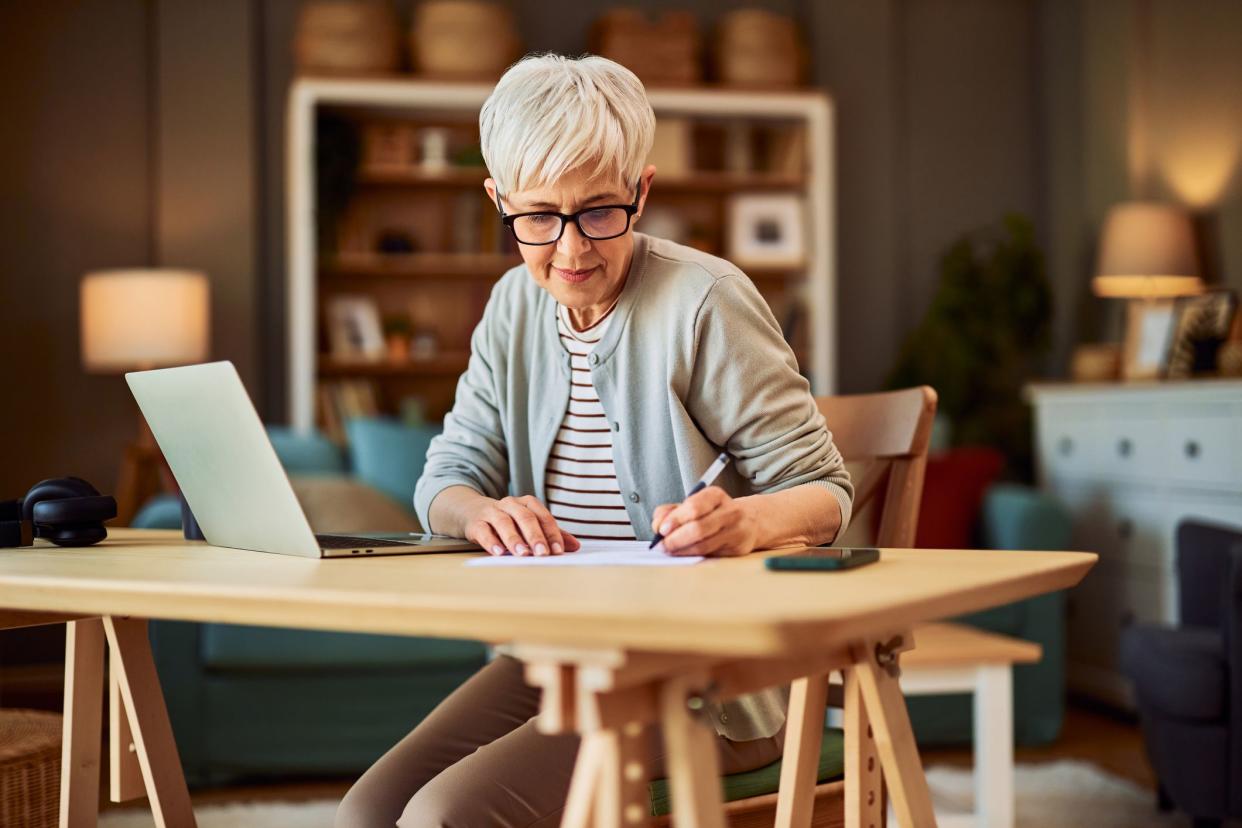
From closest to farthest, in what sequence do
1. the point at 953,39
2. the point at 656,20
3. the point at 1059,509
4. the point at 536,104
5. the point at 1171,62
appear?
the point at 536,104 < the point at 1059,509 < the point at 1171,62 < the point at 656,20 < the point at 953,39

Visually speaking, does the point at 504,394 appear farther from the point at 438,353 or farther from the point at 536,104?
the point at 438,353

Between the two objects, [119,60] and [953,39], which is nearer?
[119,60]

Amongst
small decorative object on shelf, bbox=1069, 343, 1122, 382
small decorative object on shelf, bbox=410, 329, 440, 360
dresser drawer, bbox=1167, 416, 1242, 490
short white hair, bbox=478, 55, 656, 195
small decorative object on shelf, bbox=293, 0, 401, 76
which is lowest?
dresser drawer, bbox=1167, 416, 1242, 490

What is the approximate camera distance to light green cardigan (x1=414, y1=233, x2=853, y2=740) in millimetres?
1398

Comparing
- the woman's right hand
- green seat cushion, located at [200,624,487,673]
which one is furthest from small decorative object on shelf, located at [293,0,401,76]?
the woman's right hand

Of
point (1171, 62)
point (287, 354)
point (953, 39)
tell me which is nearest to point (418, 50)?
point (287, 354)

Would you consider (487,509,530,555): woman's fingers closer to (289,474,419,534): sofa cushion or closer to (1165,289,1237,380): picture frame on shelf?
(289,474,419,534): sofa cushion

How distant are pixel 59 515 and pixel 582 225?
688 millimetres

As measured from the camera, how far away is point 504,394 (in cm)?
161

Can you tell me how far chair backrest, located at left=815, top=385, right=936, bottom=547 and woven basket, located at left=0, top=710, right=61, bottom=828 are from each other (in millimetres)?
1266

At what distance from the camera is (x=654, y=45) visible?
4.69 m

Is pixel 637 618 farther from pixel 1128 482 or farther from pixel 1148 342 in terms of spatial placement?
pixel 1148 342

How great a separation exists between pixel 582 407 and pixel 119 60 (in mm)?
3777

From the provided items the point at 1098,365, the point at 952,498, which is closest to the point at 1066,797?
the point at 952,498
